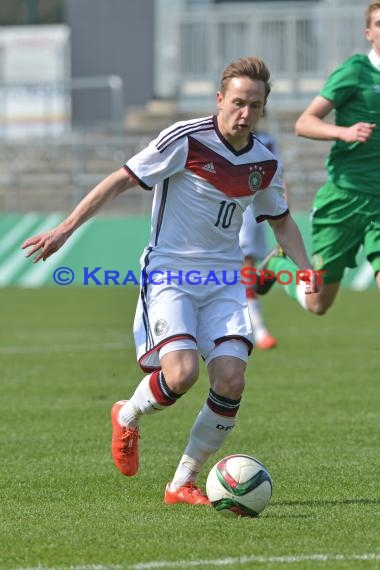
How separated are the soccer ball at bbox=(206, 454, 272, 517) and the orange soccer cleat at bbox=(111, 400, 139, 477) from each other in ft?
1.61

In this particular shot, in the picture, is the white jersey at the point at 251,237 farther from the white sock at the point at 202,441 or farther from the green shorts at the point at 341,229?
the white sock at the point at 202,441

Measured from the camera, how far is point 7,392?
10.3 m

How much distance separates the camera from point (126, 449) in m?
6.56

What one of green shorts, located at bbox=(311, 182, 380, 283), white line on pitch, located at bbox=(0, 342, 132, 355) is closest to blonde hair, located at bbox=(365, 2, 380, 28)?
green shorts, located at bbox=(311, 182, 380, 283)

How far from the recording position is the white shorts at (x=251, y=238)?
13494 mm

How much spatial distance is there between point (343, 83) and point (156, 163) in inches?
81.8

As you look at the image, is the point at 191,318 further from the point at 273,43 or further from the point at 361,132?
the point at 273,43

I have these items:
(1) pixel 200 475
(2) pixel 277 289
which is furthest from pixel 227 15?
(1) pixel 200 475

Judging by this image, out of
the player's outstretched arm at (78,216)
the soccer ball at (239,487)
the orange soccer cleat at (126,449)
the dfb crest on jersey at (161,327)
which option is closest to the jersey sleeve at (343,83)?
the player's outstretched arm at (78,216)

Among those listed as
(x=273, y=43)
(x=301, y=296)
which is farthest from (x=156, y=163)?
(x=273, y=43)

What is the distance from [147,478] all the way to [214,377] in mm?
991

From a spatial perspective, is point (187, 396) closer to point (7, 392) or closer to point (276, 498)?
point (7, 392)

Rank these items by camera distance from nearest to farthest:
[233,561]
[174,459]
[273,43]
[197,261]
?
1. [233,561]
2. [197,261]
3. [174,459]
4. [273,43]

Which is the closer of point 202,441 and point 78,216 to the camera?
point 78,216
